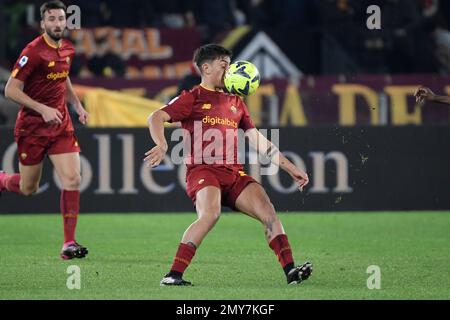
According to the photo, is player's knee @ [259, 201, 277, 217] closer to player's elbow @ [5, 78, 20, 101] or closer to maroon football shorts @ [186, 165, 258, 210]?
maroon football shorts @ [186, 165, 258, 210]

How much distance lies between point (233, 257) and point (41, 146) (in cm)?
198

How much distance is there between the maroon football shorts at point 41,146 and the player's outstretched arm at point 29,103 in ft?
1.20

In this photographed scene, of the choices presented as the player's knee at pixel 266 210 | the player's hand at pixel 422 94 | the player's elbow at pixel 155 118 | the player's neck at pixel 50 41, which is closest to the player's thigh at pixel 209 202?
the player's knee at pixel 266 210

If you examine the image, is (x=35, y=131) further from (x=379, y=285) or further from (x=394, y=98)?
(x=394, y=98)

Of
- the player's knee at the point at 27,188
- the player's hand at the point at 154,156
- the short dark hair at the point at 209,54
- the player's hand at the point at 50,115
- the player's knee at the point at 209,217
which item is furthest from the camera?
the player's knee at the point at 27,188

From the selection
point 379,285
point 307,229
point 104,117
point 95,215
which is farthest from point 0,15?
point 379,285

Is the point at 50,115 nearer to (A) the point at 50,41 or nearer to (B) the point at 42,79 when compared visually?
(B) the point at 42,79

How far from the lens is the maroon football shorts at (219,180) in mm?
9719

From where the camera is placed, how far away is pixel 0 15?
19859mm

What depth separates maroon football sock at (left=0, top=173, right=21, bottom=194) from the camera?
12085 mm

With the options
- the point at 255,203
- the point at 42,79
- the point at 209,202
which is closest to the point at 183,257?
the point at 209,202

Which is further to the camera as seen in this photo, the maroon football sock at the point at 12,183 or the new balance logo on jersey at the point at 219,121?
the maroon football sock at the point at 12,183

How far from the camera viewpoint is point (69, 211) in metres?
11.7

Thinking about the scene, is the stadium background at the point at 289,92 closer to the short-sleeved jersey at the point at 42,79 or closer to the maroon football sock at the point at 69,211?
the maroon football sock at the point at 69,211
